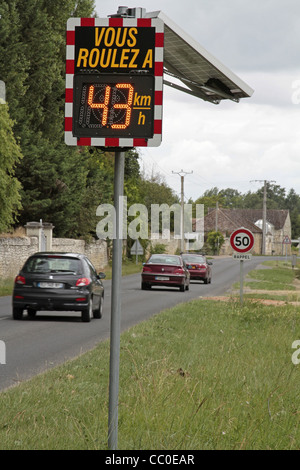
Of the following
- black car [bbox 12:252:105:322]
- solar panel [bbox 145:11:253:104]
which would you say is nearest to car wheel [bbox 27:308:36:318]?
black car [bbox 12:252:105:322]

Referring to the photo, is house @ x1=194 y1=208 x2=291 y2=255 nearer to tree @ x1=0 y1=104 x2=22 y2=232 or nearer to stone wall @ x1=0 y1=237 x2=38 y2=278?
stone wall @ x1=0 y1=237 x2=38 y2=278

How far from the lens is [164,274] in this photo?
32969 millimetres

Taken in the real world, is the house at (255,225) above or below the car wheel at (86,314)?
above

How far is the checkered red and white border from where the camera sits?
18.5 feet

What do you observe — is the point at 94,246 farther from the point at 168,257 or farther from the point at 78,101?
the point at 78,101

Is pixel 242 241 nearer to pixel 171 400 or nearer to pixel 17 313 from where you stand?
→ pixel 17 313

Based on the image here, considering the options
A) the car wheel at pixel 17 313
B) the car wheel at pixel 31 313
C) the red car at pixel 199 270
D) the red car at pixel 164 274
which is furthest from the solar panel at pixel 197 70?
the red car at pixel 199 270

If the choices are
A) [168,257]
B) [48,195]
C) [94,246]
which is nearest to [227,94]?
[168,257]

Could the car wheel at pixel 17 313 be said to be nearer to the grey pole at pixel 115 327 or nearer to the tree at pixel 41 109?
the grey pole at pixel 115 327

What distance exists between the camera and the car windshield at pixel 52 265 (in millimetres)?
18875

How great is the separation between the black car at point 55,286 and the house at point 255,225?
114 metres

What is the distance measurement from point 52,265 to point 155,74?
1361 cm

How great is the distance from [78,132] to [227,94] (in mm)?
5841

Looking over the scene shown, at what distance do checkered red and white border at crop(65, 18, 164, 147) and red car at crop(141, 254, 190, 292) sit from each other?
89.1 feet
